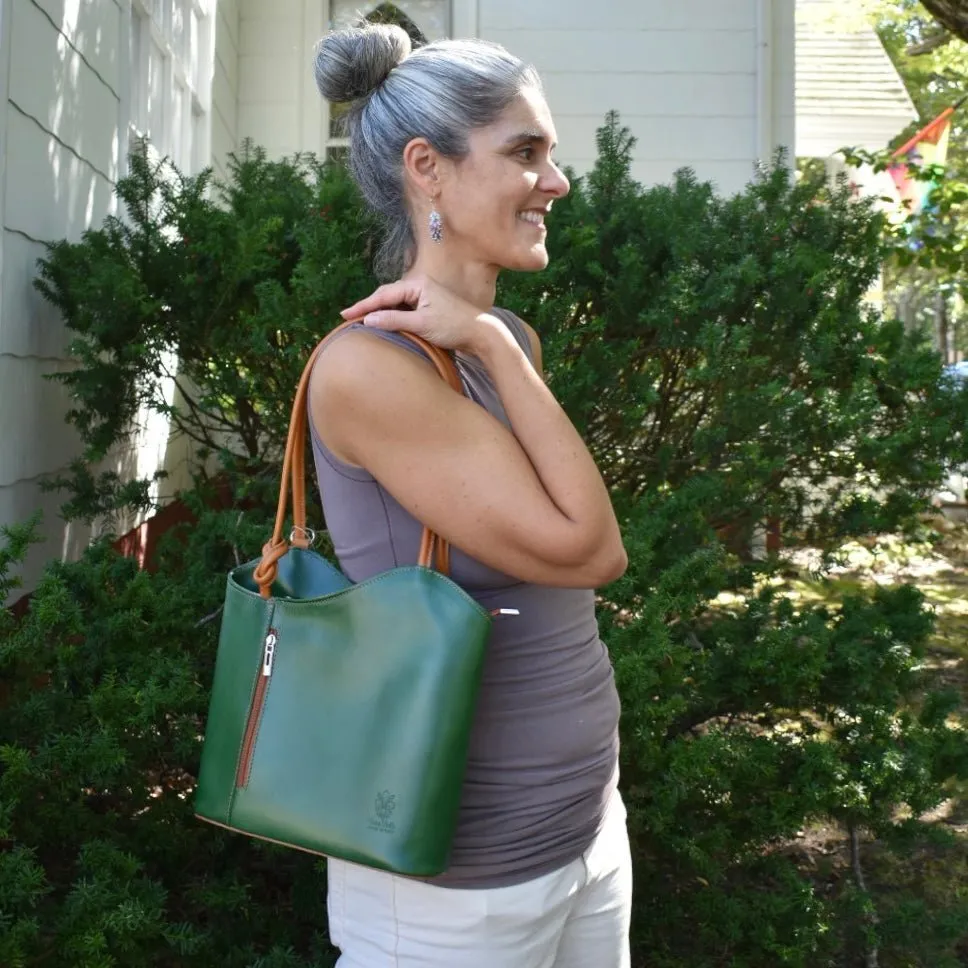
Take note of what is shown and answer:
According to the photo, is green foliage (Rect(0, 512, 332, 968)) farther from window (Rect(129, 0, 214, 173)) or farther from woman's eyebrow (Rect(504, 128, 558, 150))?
window (Rect(129, 0, 214, 173))

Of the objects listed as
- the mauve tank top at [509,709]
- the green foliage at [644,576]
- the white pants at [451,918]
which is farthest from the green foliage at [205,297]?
the white pants at [451,918]

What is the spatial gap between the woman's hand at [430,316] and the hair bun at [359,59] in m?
0.35

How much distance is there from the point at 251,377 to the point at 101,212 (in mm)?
1005

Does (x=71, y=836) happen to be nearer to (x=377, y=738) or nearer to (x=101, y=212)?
(x=377, y=738)

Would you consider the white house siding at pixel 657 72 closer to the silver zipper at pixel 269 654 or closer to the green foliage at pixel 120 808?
the green foliage at pixel 120 808

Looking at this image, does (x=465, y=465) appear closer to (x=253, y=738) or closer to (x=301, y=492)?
(x=301, y=492)

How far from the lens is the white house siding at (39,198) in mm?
3428

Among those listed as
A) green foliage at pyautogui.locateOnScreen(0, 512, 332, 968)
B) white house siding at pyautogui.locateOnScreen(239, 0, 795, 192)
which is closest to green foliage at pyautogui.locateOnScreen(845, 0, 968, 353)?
white house siding at pyautogui.locateOnScreen(239, 0, 795, 192)

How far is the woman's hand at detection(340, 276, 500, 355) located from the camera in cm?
159

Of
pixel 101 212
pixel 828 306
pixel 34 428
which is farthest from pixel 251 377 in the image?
pixel 828 306

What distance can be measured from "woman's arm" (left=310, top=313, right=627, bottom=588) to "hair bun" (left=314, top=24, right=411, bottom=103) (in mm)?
435

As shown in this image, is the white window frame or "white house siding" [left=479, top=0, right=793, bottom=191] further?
"white house siding" [left=479, top=0, right=793, bottom=191]

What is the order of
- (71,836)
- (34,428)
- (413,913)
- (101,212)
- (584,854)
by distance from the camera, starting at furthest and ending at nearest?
(101,212)
(34,428)
(71,836)
(584,854)
(413,913)

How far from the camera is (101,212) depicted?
15.0 ft
